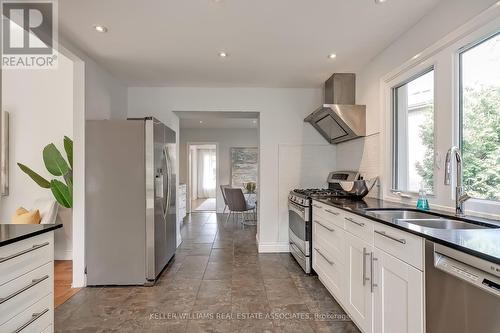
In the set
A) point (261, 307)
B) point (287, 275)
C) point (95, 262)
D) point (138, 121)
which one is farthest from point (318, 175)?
point (95, 262)

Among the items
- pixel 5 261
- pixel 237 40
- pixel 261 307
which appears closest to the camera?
pixel 5 261

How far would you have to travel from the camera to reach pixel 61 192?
3125mm

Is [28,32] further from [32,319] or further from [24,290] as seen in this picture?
[32,319]

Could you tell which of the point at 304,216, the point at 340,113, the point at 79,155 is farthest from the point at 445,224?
the point at 79,155

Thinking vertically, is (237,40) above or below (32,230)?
above

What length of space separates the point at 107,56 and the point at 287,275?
319 cm

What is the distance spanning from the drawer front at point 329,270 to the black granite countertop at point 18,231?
2.09 m

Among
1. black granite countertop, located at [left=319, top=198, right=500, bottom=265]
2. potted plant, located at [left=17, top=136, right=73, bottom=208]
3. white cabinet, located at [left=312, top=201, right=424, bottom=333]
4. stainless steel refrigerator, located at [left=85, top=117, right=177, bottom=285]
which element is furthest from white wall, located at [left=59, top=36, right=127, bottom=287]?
black granite countertop, located at [left=319, top=198, right=500, bottom=265]

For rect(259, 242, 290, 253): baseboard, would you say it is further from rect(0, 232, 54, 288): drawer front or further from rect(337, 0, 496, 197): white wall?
rect(0, 232, 54, 288): drawer front

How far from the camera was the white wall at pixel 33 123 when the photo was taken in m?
3.55

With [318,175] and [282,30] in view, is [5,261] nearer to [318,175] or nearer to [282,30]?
[282,30]

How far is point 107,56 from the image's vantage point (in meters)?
2.89

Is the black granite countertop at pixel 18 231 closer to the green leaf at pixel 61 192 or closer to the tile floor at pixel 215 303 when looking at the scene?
the tile floor at pixel 215 303

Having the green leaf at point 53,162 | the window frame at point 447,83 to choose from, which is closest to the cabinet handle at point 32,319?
the green leaf at point 53,162
